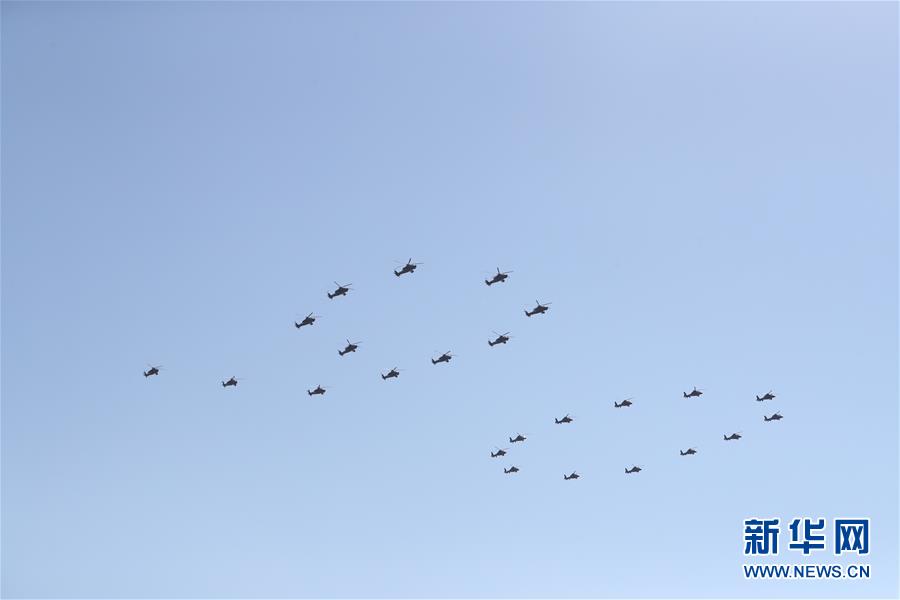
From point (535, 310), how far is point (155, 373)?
242 feet

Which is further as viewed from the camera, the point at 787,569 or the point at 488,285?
the point at 787,569

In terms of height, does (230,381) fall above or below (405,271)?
below

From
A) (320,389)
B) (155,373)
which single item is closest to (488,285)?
(320,389)

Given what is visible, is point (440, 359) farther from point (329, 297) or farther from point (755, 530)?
point (755, 530)

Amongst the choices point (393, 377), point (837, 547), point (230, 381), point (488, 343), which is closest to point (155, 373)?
point (230, 381)

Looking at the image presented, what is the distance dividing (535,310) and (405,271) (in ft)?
83.4

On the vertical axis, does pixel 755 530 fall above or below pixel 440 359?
below

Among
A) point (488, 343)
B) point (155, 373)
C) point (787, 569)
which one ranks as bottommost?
point (787, 569)

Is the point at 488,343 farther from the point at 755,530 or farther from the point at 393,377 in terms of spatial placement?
the point at 755,530

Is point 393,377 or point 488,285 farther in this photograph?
point 393,377

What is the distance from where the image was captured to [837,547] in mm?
192750

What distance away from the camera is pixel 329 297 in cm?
18025

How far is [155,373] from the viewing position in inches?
7603

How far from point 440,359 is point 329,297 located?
1096 inches
